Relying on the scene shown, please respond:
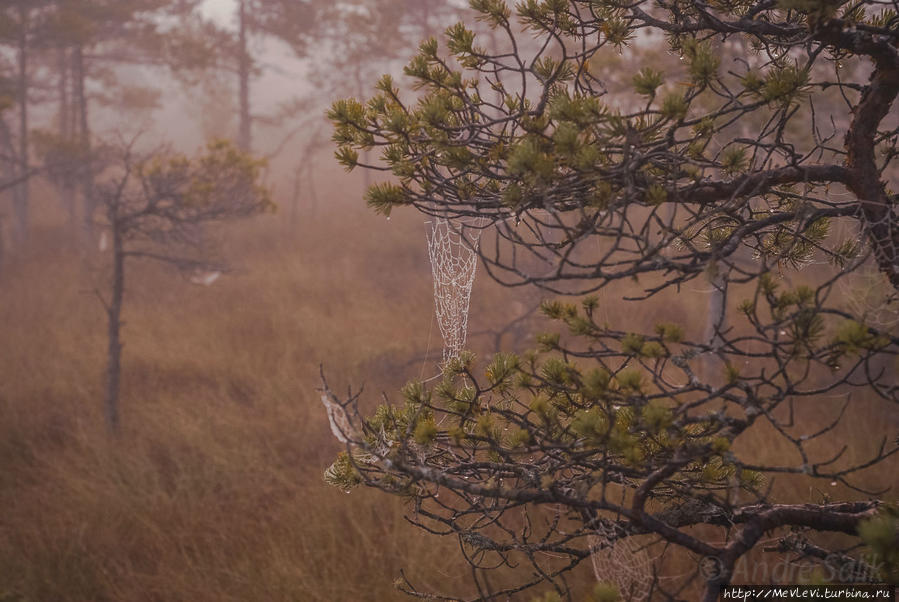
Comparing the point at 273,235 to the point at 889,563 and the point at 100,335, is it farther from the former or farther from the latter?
the point at 889,563

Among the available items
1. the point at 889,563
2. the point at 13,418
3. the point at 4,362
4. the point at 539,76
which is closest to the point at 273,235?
the point at 4,362

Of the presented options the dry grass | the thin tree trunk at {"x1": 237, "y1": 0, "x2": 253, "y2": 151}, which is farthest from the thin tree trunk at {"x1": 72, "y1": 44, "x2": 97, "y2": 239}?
the thin tree trunk at {"x1": 237, "y1": 0, "x2": 253, "y2": 151}

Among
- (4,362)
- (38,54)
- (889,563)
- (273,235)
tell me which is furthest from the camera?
(38,54)

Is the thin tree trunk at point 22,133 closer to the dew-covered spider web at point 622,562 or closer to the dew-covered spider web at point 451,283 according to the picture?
the dew-covered spider web at point 451,283

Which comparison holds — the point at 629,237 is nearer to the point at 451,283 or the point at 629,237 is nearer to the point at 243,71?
the point at 451,283

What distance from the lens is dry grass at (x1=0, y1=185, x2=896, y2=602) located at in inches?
170

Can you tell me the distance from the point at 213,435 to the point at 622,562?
472 cm

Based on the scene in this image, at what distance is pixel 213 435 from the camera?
609cm

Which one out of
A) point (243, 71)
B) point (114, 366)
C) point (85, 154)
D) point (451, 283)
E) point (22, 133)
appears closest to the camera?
point (451, 283)

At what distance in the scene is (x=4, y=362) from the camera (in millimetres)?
7895

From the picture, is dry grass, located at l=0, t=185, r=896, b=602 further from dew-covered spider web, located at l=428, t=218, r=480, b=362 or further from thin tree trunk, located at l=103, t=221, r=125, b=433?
dew-covered spider web, located at l=428, t=218, r=480, b=362

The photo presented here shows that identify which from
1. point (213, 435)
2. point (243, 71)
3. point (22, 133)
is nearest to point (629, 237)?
point (213, 435)

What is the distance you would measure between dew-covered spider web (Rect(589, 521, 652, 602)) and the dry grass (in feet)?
5.20

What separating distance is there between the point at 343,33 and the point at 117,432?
42.4 feet
